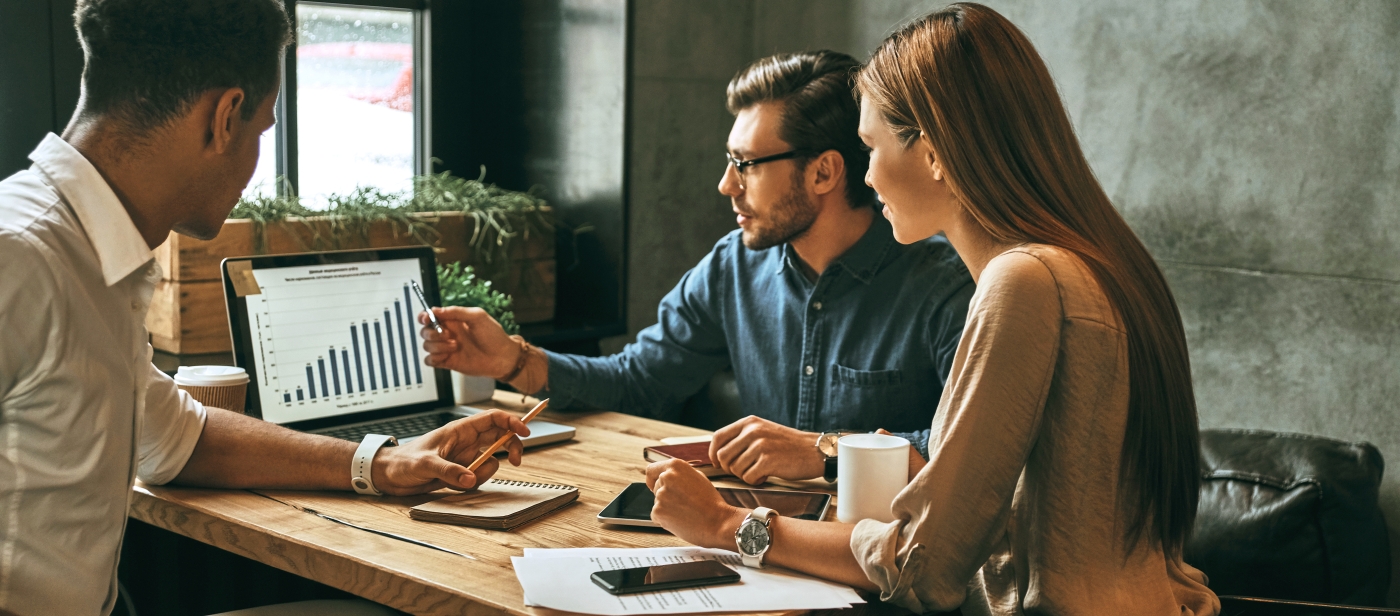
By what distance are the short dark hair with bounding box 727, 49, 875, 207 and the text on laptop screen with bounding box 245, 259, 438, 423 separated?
0.82 meters

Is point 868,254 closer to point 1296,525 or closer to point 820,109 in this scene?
point 820,109

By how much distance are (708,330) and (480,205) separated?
2.88ft

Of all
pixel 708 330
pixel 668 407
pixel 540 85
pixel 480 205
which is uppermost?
pixel 540 85

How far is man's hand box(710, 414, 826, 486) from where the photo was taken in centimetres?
179

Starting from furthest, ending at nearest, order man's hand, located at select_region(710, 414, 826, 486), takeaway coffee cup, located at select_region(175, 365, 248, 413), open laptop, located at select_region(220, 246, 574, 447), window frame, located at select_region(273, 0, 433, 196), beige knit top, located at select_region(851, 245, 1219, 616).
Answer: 1. window frame, located at select_region(273, 0, 433, 196)
2. open laptop, located at select_region(220, 246, 574, 447)
3. takeaway coffee cup, located at select_region(175, 365, 248, 413)
4. man's hand, located at select_region(710, 414, 826, 486)
5. beige knit top, located at select_region(851, 245, 1219, 616)

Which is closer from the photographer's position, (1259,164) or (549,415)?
(549,415)

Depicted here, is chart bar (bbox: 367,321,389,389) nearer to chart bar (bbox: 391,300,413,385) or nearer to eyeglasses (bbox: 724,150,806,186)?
chart bar (bbox: 391,300,413,385)

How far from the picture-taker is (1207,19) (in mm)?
2623

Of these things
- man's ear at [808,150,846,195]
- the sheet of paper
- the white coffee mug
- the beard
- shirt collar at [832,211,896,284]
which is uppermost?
man's ear at [808,150,846,195]

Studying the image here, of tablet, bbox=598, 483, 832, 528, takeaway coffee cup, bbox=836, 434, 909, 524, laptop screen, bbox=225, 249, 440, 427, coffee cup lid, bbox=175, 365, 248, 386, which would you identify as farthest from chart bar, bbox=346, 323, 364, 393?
takeaway coffee cup, bbox=836, 434, 909, 524

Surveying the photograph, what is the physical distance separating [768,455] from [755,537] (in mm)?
368

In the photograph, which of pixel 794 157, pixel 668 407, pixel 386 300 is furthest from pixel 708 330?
pixel 386 300

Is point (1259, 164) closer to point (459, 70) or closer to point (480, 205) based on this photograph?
point (480, 205)

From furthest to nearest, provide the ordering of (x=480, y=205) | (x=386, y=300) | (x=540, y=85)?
(x=540, y=85)
(x=480, y=205)
(x=386, y=300)
